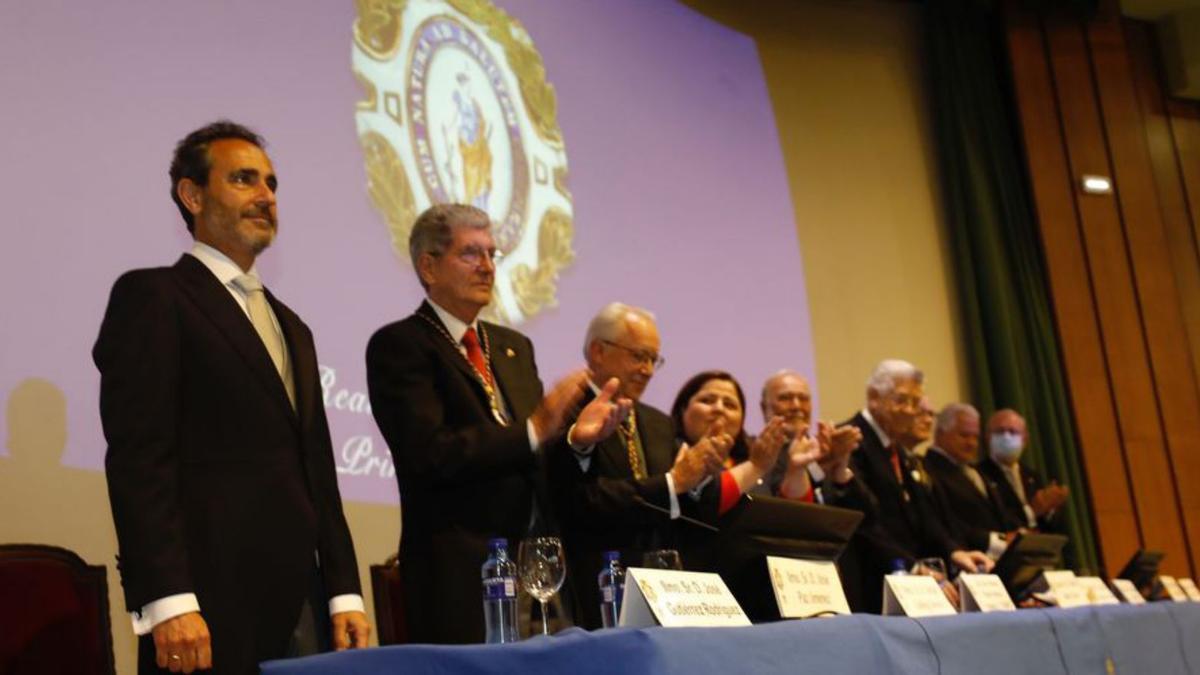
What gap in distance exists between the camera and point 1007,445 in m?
5.87

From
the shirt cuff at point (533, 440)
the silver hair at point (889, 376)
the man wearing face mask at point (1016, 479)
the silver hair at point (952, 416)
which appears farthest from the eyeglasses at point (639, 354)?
the man wearing face mask at point (1016, 479)

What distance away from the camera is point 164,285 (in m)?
2.18

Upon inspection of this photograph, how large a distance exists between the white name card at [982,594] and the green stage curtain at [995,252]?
12.3ft

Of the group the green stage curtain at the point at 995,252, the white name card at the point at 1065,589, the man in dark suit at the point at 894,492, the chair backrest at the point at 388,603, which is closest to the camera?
the chair backrest at the point at 388,603

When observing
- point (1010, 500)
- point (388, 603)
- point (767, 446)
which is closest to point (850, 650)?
point (767, 446)

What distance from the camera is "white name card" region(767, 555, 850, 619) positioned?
7.55ft

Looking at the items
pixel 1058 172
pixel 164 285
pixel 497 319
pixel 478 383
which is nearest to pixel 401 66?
pixel 497 319

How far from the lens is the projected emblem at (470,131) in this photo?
4.07 meters

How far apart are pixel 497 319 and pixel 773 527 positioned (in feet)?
6.29

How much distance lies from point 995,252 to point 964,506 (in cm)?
251

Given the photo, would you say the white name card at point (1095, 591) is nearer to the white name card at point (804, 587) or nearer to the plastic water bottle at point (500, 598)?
the white name card at point (804, 587)

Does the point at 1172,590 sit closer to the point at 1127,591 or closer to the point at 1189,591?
the point at 1189,591

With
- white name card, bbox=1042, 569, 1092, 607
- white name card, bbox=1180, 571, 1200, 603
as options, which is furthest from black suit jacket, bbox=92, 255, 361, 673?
white name card, bbox=1180, 571, 1200, 603

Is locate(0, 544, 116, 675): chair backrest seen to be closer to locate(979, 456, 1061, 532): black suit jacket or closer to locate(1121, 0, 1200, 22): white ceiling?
locate(979, 456, 1061, 532): black suit jacket
